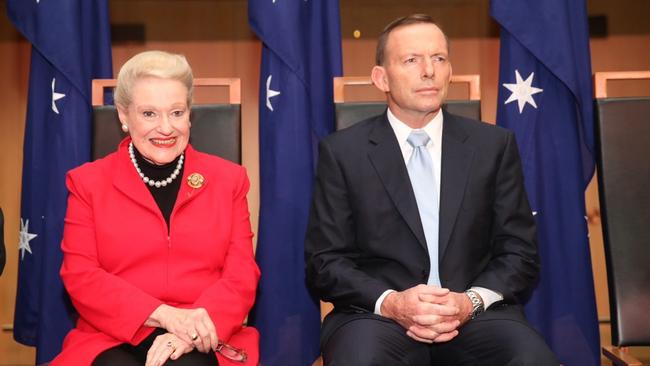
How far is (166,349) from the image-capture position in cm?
193

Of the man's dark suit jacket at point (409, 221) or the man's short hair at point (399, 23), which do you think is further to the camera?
the man's short hair at point (399, 23)

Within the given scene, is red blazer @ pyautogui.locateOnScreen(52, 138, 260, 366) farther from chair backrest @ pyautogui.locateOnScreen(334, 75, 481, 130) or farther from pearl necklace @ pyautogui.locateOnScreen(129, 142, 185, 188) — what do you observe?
chair backrest @ pyautogui.locateOnScreen(334, 75, 481, 130)

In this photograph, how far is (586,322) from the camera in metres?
2.85

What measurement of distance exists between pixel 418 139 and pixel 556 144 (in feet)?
2.74

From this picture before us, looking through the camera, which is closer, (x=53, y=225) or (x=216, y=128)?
(x=216, y=128)

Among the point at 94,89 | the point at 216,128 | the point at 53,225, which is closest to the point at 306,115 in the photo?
the point at 216,128

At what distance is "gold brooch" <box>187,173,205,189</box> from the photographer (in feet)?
7.21

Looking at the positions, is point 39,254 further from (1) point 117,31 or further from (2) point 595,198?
(2) point 595,198

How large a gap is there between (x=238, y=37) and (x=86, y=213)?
2518 millimetres

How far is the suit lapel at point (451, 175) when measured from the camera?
2.18 metres

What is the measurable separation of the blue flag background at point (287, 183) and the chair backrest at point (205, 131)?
0.39m

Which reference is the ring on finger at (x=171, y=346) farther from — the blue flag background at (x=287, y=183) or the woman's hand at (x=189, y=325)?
the blue flag background at (x=287, y=183)

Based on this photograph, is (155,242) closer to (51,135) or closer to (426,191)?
(426,191)

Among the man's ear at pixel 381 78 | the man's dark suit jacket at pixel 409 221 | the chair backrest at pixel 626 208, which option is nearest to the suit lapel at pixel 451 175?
the man's dark suit jacket at pixel 409 221
